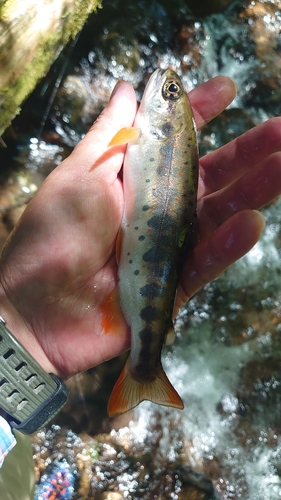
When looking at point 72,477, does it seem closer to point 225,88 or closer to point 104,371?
point 104,371

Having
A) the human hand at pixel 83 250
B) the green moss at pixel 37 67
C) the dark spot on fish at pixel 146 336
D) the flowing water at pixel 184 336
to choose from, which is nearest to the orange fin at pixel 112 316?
the human hand at pixel 83 250

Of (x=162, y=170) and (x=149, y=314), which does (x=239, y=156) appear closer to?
(x=162, y=170)

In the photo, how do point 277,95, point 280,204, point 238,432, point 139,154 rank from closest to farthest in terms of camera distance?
point 139,154
point 238,432
point 280,204
point 277,95

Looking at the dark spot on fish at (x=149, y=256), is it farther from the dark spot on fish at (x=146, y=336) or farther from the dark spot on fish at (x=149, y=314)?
the dark spot on fish at (x=146, y=336)

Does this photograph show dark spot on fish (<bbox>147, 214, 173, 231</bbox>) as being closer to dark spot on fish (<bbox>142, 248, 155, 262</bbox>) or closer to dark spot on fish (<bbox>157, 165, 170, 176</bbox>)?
dark spot on fish (<bbox>142, 248, 155, 262</bbox>)

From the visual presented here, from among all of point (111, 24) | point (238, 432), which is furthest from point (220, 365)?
point (111, 24)
